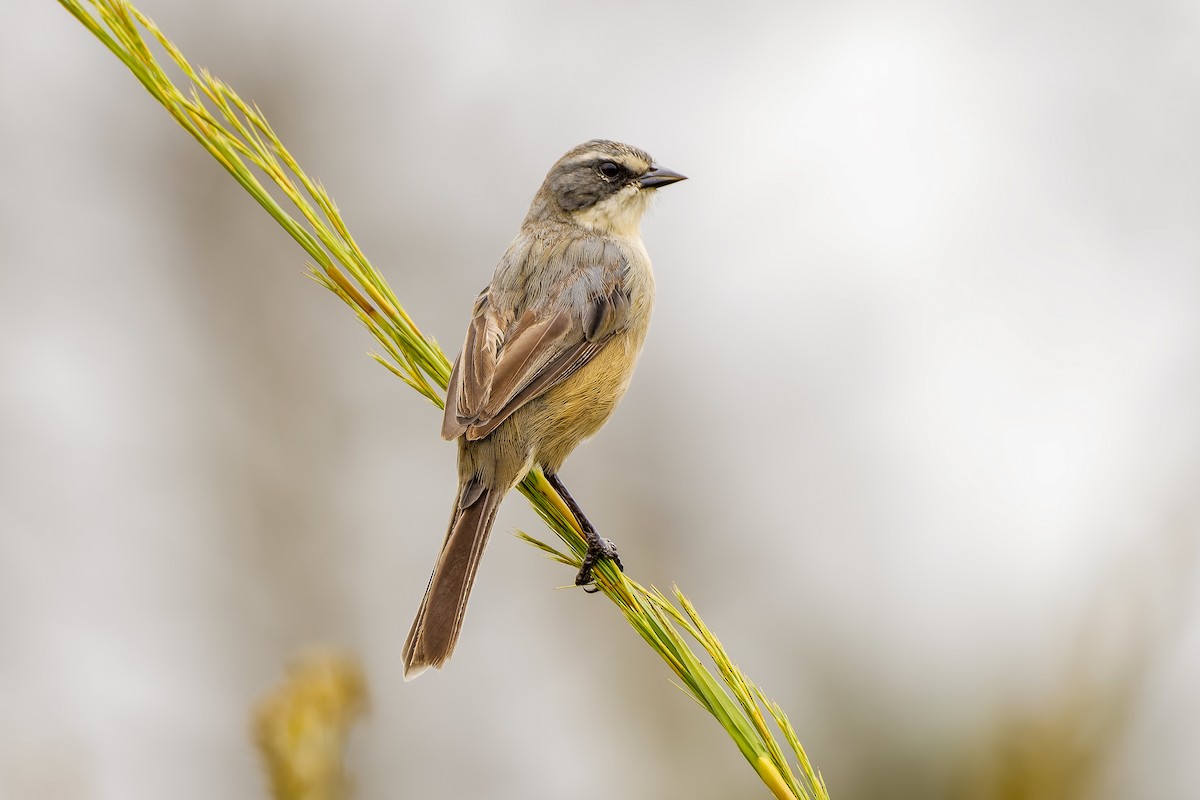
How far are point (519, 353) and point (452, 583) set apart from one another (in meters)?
0.92

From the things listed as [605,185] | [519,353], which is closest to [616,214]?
[605,185]

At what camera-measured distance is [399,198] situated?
33.6 feet

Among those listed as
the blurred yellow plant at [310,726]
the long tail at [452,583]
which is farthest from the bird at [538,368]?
the blurred yellow plant at [310,726]

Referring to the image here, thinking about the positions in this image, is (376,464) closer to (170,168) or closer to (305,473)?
(305,473)

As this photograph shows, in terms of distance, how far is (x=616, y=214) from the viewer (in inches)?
219

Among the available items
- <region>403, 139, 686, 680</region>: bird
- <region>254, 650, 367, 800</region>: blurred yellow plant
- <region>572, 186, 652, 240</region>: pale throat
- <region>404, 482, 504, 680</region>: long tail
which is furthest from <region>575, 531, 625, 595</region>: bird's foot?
<region>572, 186, 652, 240</region>: pale throat

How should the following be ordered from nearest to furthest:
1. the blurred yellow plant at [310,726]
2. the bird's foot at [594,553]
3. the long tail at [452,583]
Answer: the blurred yellow plant at [310,726], the long tail at [452,583], the bird's foot at [594,553]

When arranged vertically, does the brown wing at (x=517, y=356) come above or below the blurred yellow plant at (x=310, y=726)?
above

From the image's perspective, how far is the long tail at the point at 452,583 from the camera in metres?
3.71

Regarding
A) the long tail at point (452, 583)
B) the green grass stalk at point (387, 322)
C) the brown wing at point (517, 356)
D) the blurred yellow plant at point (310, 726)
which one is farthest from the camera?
the brown wing at point (517, 356)

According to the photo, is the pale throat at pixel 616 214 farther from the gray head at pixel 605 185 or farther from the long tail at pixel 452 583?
the long tail at pixel 452 583

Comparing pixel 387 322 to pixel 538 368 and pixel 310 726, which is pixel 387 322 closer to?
pixel 538 368

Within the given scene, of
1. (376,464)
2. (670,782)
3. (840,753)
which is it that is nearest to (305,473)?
(376,464)

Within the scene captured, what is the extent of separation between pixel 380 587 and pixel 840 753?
4.06 m
